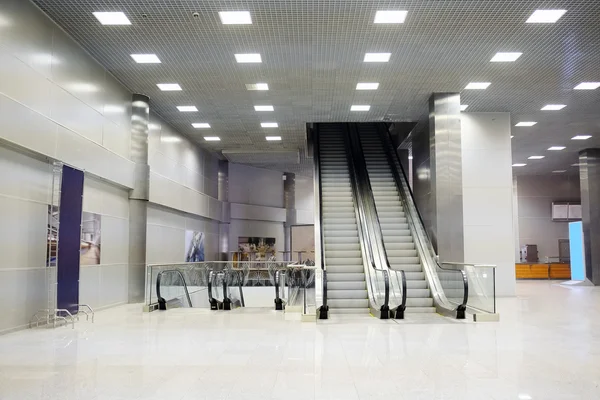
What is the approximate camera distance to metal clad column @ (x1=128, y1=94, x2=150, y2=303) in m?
14.2

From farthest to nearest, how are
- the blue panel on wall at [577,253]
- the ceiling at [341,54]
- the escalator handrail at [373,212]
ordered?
the blue panel on wall at [577,253], the escalator handrail at [373,212], the ceiling at [341,54]

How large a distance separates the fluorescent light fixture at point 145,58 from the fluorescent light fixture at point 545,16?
23.7ft

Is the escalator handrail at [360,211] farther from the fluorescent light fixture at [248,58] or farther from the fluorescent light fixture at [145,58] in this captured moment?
the fluorescent light fixture at [145,58]

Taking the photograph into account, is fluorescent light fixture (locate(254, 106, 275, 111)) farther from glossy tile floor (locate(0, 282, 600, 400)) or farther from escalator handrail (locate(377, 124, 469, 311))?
glossy tile floor (locate(0, 282, 600, 400))

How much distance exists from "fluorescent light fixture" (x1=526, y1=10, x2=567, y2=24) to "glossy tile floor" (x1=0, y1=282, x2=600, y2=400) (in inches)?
210

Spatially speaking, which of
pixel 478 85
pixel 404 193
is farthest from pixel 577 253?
pixel 478 85

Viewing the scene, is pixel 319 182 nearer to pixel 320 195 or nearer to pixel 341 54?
pixel 320 195

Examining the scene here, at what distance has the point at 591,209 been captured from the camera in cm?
2359

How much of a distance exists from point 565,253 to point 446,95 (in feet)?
64.4

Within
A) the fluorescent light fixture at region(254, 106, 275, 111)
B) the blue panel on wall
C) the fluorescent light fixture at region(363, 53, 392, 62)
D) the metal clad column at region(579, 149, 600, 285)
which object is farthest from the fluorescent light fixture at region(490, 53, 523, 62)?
the blue panel on wall

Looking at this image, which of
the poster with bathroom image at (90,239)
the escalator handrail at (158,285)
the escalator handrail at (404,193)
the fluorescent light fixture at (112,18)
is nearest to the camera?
the fluorescent light fixture at (112,18)

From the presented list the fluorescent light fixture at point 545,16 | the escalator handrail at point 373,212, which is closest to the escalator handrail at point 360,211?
the escalator handrail at point 373,212

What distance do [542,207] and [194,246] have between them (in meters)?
19.5

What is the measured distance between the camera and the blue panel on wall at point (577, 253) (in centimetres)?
2426
